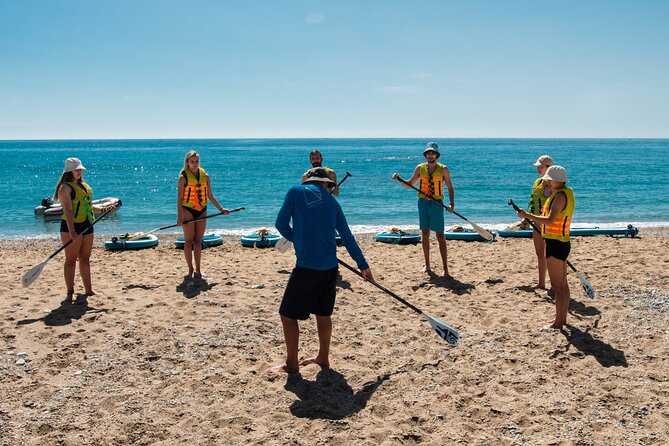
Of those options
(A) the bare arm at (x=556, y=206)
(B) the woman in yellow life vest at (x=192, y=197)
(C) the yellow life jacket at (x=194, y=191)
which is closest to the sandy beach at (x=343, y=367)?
(B) the woman in yellow life vest at (x=192, y=197)

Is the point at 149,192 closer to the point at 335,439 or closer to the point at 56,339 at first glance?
the point at 56,339

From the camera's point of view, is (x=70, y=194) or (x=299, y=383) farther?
(x=70, y=194)

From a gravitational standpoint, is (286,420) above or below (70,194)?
below

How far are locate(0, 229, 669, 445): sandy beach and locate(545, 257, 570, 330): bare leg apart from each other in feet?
0.61

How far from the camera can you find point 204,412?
4.43m

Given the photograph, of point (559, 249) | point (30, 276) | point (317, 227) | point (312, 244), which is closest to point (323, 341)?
point (312, 244)

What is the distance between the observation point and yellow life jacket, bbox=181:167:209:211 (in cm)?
806

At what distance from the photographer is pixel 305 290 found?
4.68 metres

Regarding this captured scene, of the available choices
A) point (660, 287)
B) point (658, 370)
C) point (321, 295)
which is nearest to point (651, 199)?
point (660, 287)

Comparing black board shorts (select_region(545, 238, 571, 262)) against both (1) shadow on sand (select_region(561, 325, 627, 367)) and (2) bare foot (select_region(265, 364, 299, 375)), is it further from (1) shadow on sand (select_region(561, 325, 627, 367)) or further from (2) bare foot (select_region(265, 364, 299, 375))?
(2) bare foot (select_region(265, 364, 299, 375))

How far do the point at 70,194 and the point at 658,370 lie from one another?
22.5ft

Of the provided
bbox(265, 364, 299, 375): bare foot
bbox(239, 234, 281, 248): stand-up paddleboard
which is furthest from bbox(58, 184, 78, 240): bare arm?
bbox(239, 234, 281, 248): stand-up paddleboard

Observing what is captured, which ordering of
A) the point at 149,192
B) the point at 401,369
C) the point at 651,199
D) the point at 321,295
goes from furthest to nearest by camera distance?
the point at 149,192 < the point at 651,199 < the point at 401,369 < the point at 321,295

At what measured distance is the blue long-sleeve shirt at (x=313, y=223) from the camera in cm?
455
